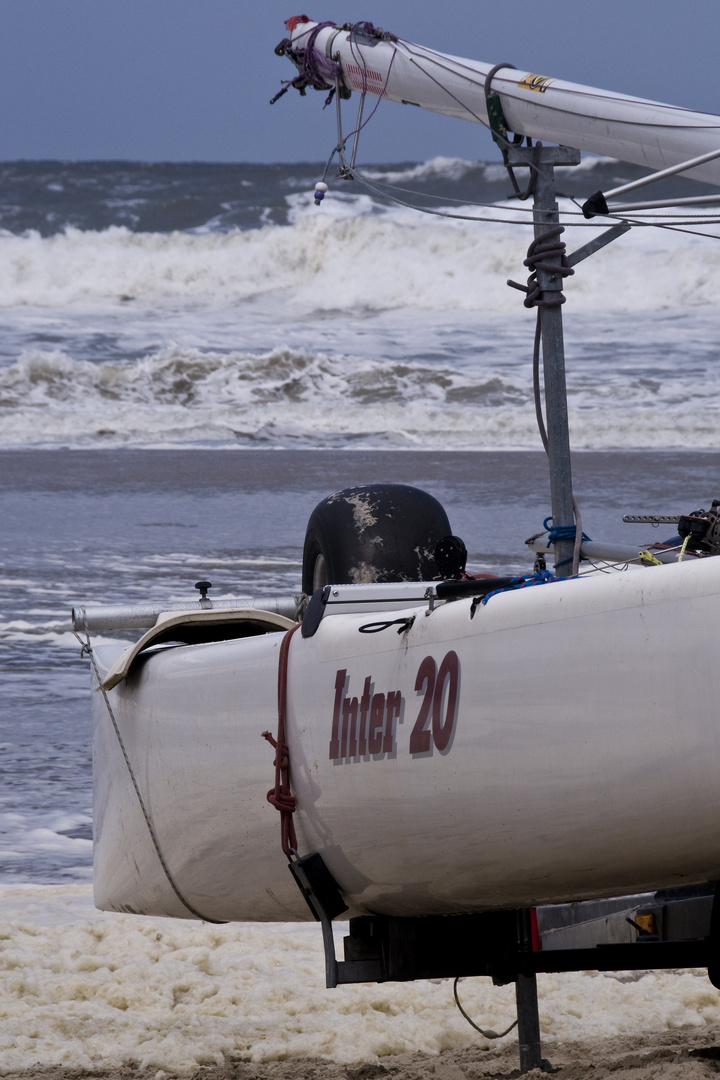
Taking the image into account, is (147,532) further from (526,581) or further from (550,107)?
(526,581)

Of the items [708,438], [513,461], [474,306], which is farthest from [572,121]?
[474,306]

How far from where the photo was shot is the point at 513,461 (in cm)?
1912

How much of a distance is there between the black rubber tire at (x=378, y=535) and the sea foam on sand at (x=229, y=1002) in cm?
118

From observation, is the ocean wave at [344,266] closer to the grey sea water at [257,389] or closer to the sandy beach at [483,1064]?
the grey sea water at [257,389]

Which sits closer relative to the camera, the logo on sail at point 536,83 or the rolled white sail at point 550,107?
the rolled white sail at point 550,107

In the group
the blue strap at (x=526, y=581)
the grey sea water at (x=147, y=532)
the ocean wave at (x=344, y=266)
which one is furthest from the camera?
the ocean wave at (x=344, y=266)

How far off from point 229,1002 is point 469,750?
1.61 meters

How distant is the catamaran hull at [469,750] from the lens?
7.16 ft

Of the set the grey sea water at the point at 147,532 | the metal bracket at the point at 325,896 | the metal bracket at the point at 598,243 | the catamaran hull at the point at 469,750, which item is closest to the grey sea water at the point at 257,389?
the grey sea water at the point at 147,532

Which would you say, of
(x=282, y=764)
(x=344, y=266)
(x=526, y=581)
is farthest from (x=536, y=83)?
(x=344, y=266)

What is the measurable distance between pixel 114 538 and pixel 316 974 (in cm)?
780

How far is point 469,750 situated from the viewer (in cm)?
243

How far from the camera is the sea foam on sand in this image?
3.36 m

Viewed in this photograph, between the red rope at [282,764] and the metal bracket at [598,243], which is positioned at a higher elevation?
the metal bracket at [598,243]
